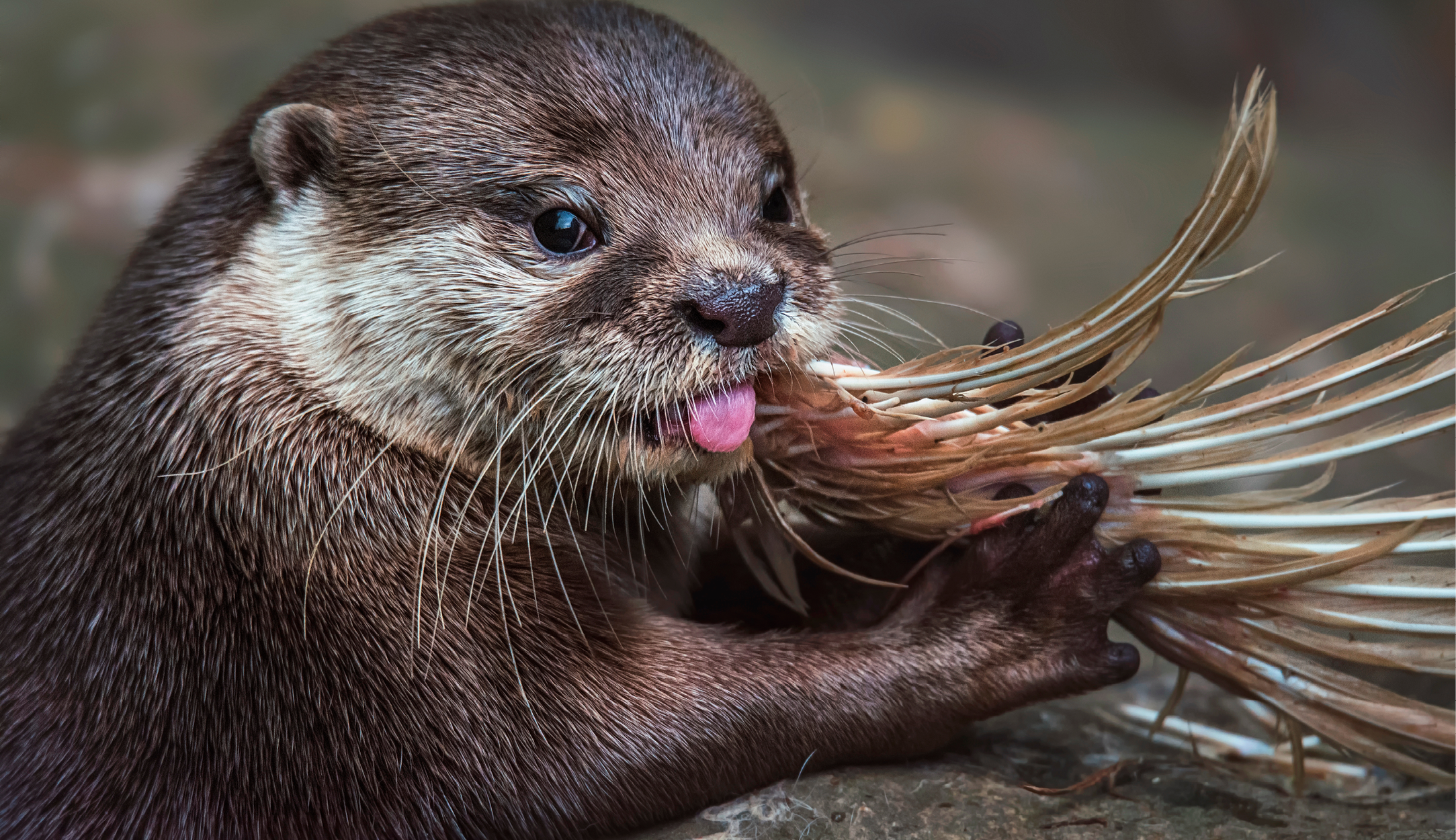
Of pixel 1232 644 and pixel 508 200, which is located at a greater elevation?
pixel 508 200

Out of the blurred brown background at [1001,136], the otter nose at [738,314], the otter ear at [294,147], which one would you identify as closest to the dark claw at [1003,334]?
the otter nose at [738,314]

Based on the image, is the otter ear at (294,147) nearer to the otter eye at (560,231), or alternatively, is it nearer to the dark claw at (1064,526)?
the otter eye at (560,231)

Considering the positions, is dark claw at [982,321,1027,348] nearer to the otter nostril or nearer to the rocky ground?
the otter nostril

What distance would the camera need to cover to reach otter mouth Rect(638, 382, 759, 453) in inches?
64.9

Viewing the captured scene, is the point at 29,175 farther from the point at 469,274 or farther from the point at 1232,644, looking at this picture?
the point at 1232,644

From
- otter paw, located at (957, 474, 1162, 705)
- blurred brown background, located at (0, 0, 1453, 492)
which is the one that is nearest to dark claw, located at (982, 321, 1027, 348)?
otter paw, located at (957, 474, 1162, 705)

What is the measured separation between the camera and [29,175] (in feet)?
16.5

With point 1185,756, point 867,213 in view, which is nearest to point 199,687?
point 1185,756

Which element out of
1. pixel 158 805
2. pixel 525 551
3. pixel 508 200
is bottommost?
pixel 158 805

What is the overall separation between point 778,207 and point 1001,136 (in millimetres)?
4340

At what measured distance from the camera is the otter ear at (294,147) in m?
1.85

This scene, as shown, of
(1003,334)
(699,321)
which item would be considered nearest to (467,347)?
(699,321)

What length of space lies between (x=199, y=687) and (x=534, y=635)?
491mm

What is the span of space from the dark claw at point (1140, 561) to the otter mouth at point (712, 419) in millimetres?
632
